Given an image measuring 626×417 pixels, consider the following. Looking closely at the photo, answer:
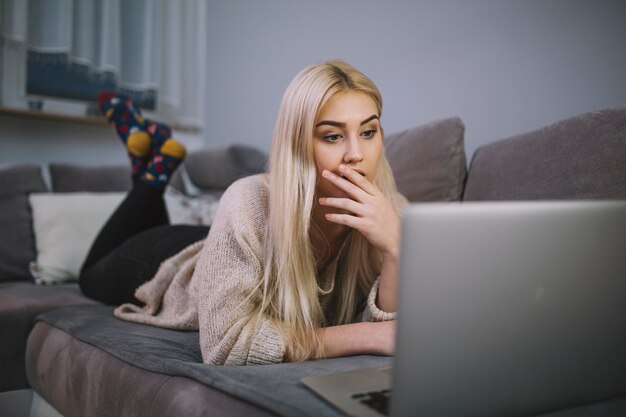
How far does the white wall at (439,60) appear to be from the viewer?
133 centimetres

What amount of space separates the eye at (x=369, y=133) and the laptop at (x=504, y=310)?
456 mm

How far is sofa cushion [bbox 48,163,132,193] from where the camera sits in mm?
2395

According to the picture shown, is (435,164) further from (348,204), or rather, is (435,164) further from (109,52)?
(109,52)

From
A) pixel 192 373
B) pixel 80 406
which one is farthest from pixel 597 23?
pixel 80 406

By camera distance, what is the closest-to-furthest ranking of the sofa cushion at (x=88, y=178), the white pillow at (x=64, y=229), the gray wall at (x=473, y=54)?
the gray wall at (x=473, y=54) → the white pillow at (x=64, y=229) → the sofa cushion at (x=88, y=178)

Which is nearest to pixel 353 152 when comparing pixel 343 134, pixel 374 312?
pixel 343 134

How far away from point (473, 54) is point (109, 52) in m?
2.05

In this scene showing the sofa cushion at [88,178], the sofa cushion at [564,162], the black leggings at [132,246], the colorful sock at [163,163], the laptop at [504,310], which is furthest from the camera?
the sofa cushion at [88,178]

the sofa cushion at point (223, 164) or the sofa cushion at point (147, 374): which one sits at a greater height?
the sofa cushion at point (223, 164)

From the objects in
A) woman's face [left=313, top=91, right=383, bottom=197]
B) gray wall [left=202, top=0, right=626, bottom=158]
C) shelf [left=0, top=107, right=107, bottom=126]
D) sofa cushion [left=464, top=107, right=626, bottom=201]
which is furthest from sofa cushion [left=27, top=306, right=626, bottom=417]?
shelf [left=0, top=107, right=107, bottom=126]

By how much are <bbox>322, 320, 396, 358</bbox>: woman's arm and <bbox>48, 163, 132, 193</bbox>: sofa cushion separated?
6.00 ft

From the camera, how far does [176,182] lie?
2.78 metres

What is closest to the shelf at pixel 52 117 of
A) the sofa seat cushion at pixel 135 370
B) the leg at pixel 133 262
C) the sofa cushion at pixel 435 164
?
the leg at pixel 133 262

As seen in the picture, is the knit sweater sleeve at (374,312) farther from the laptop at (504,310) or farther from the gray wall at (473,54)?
the gray wall at (473,54)
